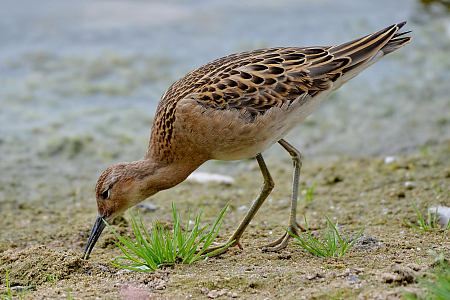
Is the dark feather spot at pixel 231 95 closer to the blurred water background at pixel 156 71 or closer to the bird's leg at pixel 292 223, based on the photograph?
the bird's leg at pixel 292 223

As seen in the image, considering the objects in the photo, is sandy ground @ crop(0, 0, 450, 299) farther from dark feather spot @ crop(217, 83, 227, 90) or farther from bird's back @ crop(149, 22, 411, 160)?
dark feather spot @ crop(217, 83, 227, 90)

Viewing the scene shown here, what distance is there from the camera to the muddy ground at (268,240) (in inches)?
160

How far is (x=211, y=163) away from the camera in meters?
8.94

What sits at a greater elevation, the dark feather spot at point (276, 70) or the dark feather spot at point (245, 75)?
the dark feather spot at point (276, 70)

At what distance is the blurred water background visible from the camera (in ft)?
29.5

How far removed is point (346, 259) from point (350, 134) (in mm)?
4972

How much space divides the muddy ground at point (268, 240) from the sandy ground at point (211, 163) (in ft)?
0.06

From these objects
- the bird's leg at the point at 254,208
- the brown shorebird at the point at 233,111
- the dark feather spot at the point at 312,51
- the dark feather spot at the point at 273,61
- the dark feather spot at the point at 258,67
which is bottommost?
the bird's leg at the point at 254,208

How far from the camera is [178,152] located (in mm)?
5258

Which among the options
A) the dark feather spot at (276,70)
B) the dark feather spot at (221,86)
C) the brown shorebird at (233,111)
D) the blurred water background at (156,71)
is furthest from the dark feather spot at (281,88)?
the blurred water background at (156,71)

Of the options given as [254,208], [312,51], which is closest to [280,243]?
[254,208]

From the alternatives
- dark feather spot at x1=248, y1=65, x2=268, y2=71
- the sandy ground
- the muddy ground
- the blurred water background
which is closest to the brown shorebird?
dark feather spot at x1=248, y1=65, x2=268, y2=71

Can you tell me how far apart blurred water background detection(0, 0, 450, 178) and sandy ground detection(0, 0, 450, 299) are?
0.13 feet

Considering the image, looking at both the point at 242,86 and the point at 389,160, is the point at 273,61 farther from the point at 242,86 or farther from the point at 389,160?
the point at 389,160
